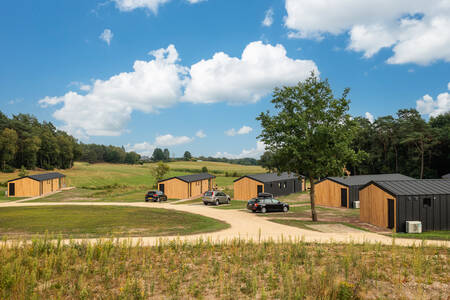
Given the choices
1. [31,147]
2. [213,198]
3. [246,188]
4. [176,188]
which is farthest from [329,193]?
[31,147]

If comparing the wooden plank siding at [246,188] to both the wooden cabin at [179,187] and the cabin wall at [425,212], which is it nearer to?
the wooden cabin at [179,187]

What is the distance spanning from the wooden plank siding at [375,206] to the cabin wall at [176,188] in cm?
2511

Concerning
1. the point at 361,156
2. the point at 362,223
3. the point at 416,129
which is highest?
the point at 416,129

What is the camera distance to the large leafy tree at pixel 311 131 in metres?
21.5

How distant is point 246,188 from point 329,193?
36.7 ft

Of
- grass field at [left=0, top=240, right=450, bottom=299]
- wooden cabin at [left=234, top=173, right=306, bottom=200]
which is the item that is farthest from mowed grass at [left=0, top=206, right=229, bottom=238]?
wooden cabin at [left=234, top=173, right=306, bottom=200]

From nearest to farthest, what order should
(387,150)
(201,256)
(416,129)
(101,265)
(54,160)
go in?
(101,265), (201,256), (416,129), (387,150), (54,160)

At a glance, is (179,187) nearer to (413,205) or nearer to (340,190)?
(340,190)

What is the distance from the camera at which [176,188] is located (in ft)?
142

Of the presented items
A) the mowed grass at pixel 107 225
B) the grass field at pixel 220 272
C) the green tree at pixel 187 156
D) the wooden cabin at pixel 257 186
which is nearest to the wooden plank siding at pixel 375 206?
the grass field at pixel 220 272

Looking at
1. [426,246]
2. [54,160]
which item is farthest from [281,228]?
[54,160]

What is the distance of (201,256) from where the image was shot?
11000 mm

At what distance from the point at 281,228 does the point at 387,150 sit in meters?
50.7

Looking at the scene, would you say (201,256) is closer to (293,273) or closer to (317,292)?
(293,273)
